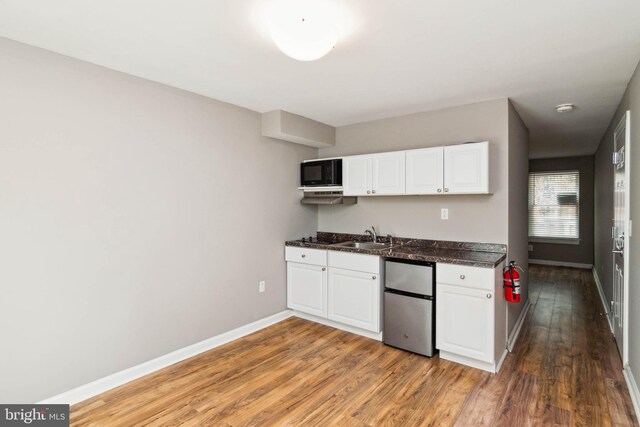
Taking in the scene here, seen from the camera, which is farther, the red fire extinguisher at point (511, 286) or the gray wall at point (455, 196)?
the gray wall at point (455, 196)

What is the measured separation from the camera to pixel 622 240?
2.80 metres

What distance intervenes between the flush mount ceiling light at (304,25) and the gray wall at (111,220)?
4.94 ft

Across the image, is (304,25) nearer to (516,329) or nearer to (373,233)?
(373,233)

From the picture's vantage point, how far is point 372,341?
3406 mm

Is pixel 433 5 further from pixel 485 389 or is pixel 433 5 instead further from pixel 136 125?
pixel 485 389

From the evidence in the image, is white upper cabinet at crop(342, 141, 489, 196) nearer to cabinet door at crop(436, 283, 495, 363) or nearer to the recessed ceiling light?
cabinet door at crop(436, 283, 495, 363)

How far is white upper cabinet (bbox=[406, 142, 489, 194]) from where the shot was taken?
302 cm

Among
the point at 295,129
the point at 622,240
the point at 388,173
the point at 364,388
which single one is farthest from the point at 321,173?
the point at 622,240

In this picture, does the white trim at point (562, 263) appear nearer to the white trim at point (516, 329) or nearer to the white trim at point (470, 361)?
the white trim at point (516, 329)

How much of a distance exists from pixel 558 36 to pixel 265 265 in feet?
10.3

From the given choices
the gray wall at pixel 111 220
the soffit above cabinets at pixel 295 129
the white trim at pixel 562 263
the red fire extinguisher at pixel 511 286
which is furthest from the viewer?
the white trim at pixel 562 263

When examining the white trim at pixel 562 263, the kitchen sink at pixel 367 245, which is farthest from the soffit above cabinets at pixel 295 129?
the white trim at pixel 562 263

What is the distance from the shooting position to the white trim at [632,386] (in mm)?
2227

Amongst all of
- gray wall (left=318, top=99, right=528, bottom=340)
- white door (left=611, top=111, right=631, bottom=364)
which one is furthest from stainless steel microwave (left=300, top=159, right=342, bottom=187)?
white door (left=611, top=111, right=631, bottom=364)
